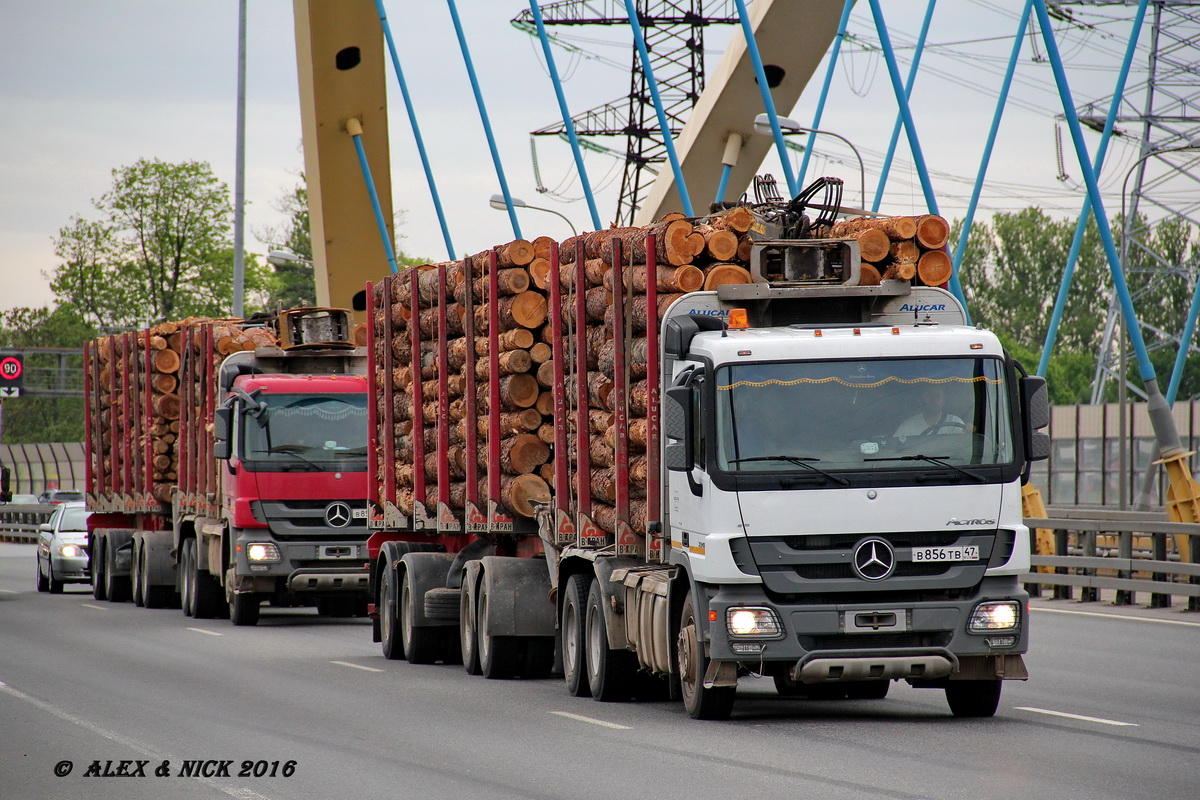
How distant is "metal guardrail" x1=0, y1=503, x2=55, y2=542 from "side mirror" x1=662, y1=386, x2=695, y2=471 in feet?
152

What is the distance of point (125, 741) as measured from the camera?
11.6 meters

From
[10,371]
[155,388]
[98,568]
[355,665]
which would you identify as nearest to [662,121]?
[155,388]

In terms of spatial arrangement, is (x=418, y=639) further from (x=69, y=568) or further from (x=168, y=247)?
(x=168, y=247)

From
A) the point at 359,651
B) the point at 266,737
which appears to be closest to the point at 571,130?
the point at 359,651

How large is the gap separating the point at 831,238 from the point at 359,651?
8190mm

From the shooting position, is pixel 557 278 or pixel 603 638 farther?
pixel 557 278

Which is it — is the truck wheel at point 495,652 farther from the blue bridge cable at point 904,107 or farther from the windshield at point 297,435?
the blue bridge cable at point 904,107

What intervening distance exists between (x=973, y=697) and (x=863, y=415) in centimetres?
219

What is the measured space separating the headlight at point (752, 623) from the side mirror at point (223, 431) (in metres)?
12.0

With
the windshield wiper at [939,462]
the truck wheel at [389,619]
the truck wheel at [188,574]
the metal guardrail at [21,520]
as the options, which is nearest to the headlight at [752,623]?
the windshield wiper at [939,462]

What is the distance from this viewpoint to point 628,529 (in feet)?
44.1

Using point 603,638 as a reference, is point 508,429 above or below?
above

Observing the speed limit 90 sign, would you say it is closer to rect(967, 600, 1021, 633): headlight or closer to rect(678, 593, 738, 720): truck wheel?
rect(678, 593, 738, 720): truck wheel

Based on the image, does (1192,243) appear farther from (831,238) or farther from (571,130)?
→ (831,238)
